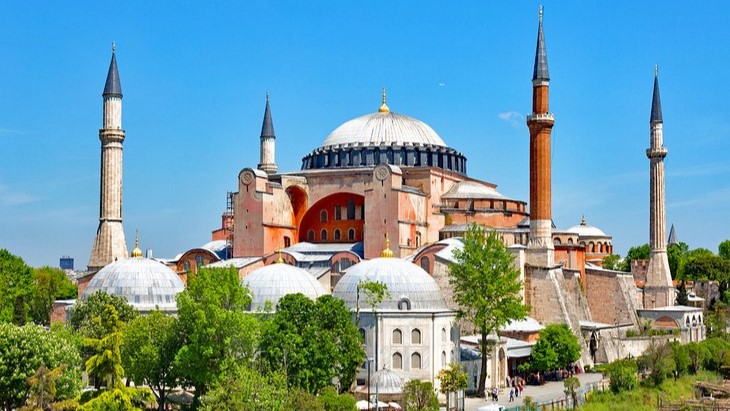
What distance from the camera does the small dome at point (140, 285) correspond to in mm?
33875

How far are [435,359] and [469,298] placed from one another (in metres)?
2.45

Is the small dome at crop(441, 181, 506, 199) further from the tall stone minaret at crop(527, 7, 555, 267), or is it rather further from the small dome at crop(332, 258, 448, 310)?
the small dome at crop(332, 258, 448, 310)

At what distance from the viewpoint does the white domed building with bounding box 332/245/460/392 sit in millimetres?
30688

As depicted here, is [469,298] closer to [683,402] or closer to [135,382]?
[683,402]

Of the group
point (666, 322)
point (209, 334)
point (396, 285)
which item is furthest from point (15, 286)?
point (666, 322)

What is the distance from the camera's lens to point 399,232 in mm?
40219

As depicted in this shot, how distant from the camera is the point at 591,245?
200 feet

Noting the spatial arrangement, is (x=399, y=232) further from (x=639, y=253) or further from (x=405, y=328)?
(x=639, y=253)

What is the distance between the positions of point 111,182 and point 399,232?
1198 centimetres

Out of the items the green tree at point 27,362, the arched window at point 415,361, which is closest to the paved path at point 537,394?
the arched window at point 415,361

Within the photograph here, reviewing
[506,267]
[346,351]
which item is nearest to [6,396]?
[346,351]

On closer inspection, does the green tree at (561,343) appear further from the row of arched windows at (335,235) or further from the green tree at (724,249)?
the green tree at (724,249)

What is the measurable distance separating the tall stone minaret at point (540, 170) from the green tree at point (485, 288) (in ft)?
21.5

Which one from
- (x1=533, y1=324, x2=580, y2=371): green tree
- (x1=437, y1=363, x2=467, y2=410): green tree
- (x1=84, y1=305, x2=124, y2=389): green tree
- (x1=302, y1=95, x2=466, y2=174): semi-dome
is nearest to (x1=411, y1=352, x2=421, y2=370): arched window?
(x1=437, y1=363, x2=467, y2=410): green tree
